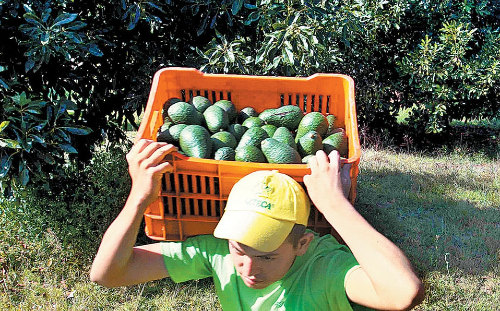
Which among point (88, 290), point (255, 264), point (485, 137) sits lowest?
point (485, 137)

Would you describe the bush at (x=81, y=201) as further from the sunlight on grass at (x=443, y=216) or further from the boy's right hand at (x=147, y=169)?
the sunlight on grass at (x=443, y=216)

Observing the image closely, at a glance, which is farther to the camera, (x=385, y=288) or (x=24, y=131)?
(x=24, y=131)

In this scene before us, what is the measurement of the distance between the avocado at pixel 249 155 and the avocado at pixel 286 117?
38cm

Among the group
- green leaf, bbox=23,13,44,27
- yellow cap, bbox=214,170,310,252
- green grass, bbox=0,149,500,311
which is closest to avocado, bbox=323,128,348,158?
yellow cap, bbox=214,170,310,252

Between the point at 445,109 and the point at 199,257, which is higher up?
the point at 199,257

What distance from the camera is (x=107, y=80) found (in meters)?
3.81

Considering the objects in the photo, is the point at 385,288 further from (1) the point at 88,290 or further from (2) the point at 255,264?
(1) the point at 88,290

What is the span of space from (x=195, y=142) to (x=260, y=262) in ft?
2.15

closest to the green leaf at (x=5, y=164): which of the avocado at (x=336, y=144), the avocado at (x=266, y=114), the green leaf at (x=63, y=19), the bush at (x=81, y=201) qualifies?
the bush at (x=81, y=201)

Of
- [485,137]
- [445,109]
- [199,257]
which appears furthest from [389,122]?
[199,257]

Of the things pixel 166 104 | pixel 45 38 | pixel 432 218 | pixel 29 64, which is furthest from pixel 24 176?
pixel 432 218

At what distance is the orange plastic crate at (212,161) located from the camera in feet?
6.22

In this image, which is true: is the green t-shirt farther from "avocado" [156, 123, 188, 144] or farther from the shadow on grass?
the shadow on grass

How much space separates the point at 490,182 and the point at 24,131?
4.38 metres
